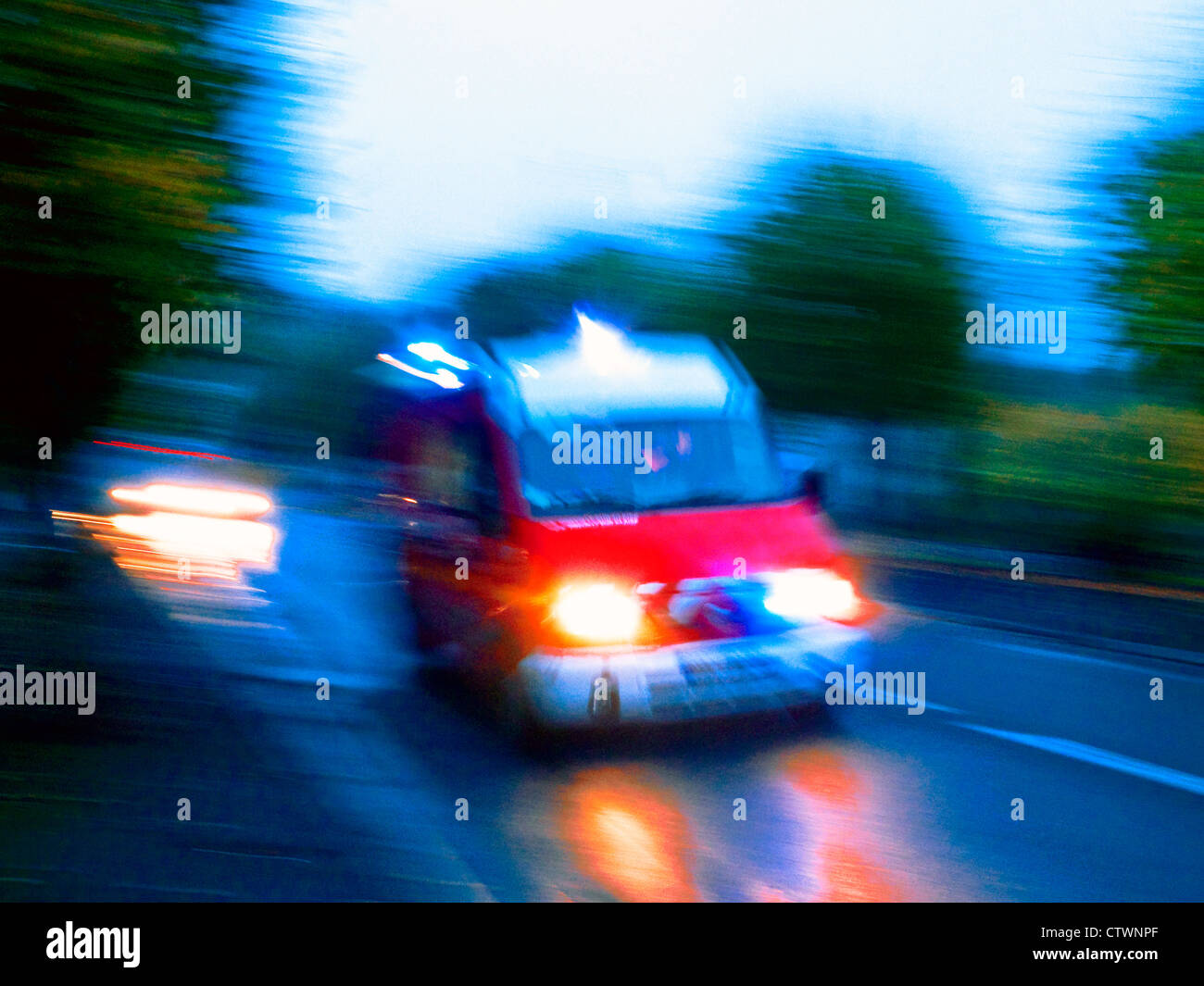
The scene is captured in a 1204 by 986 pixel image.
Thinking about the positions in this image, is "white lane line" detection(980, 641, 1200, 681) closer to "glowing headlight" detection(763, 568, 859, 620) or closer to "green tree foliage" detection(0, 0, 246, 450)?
"glowing headlight" detection(763, 568, 859, 620)

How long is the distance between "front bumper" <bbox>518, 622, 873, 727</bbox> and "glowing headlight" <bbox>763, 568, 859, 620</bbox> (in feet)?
0.62

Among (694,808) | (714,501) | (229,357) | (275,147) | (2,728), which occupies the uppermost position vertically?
(275,147)

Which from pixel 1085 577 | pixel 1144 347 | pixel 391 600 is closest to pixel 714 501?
pixel 391 600

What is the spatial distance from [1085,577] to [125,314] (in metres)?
11.2

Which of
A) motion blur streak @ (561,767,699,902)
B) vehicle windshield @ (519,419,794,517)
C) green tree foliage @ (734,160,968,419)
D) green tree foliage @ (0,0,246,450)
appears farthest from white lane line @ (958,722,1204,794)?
green tree foliage @ (734,160,968,419)

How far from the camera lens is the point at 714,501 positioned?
642cm

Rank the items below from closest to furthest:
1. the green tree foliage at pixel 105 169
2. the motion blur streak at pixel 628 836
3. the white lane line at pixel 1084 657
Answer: the motion blur streak at pixel 628 836 → the green tree foliage at pixel 105 169 → the white lane line at pixel 1084 657

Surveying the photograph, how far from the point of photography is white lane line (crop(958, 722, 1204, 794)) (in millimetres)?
5758

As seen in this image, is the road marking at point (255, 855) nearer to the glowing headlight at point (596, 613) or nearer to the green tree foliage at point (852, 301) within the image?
the glowing headlight at point (596, 613)

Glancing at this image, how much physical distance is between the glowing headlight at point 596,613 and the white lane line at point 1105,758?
2.27 m

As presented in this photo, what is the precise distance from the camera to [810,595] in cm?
630

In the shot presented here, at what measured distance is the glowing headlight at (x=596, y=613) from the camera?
5953 mm

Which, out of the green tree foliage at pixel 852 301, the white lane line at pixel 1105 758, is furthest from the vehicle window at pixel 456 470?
the green tree foliage at pixel 852 301

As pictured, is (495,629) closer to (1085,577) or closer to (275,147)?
(275,147)
